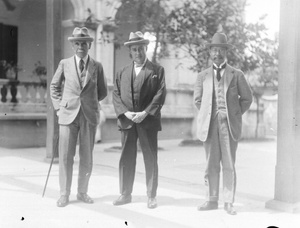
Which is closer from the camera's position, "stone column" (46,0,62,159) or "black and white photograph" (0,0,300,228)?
"black and white photograph" (0,0,300,228)

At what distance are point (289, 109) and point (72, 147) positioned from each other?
103 inches

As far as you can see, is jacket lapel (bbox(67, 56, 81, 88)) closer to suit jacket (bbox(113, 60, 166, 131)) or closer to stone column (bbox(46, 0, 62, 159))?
suit jacket (bbox(113, 60, 166, 131))

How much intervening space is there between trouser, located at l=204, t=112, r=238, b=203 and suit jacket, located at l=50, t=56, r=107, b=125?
143 cm

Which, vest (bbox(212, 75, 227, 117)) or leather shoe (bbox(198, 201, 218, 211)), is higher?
vest (bbox(212, 75, 227, 117))

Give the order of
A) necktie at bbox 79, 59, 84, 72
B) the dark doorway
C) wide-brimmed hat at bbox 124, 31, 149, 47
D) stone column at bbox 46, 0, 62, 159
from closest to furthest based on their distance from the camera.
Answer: wide-brimmed hat at bbox 124, 31, 149, 47 → necktie at bbox 79, 59, 84, 72 → stone column at bbox 46, 0, 62, 159 → the dark doorway

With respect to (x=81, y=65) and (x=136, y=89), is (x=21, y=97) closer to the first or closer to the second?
(x=81, y=65)

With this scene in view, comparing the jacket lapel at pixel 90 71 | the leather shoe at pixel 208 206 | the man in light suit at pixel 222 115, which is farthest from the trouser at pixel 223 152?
the jacket lapel at pixel 90 71

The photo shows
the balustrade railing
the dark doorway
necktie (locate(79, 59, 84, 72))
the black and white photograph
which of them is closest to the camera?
the black and white photograph

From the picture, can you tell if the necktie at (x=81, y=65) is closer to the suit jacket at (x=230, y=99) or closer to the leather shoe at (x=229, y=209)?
the suit jacket at (x=230, y=99)

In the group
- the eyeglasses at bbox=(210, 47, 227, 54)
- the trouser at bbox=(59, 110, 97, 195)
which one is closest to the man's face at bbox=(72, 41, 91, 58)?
the trouser at bbox=(59, 110, 97, 195)

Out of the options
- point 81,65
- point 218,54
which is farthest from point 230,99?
point 81,65

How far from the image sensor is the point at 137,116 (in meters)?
5.58

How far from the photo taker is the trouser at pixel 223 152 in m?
5.48

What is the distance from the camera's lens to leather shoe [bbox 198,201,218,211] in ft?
18.3
